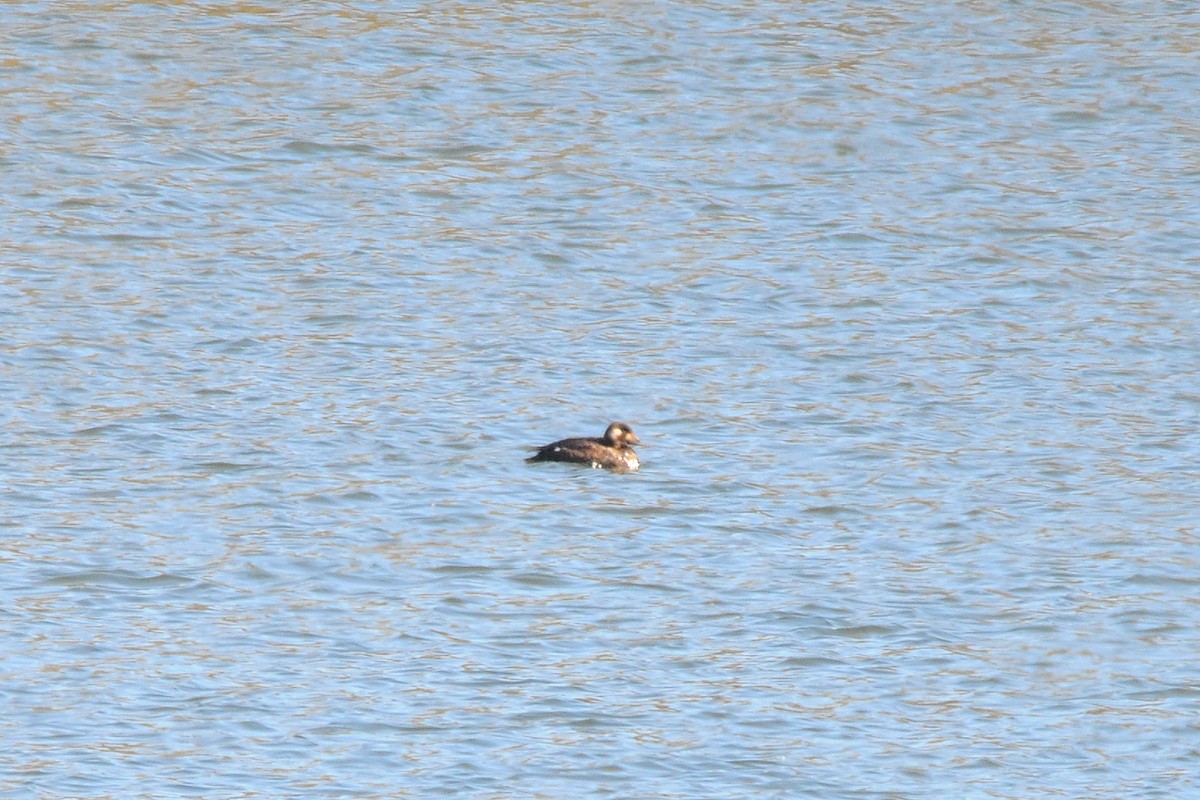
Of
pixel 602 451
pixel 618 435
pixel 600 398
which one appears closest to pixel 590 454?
pixel 602 451

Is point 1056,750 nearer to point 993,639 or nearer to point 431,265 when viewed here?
point 993,639

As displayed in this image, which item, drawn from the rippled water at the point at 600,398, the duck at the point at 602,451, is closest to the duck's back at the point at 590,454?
the duck at the point at 602,451

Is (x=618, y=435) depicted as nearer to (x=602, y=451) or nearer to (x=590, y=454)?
(x=602, y=451)

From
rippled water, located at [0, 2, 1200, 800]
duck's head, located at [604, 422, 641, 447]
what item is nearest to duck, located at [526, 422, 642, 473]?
duck's head, located at [604, 422, 641, 447]

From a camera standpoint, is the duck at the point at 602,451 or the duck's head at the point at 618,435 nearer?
the duck at the point at 602,451

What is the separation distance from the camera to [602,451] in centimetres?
1213

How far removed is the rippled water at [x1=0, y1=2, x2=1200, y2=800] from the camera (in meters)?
8.77

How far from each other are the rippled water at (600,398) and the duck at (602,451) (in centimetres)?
11

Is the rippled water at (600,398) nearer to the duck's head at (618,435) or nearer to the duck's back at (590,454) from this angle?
the duck's back at (590,454)

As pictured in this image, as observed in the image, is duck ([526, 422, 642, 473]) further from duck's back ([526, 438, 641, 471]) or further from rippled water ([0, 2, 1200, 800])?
rippled water ([0, 2, 1200, 800])

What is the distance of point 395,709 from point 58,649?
147cm

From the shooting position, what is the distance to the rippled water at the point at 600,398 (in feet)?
28.8

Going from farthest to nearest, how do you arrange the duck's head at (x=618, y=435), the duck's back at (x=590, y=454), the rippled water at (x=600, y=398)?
the duck's head at (x=618, y=435) < the duck's back at (x=590, y=454) < the rippled water at (x=600, y=398)

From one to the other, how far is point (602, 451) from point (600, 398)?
124 cm
